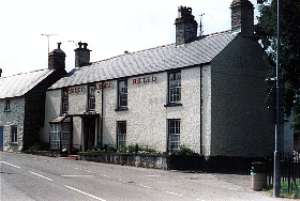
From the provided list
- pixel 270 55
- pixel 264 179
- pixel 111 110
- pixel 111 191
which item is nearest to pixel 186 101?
pixel 270 55

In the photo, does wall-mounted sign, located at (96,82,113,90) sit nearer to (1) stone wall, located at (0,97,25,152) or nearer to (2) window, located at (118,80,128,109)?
(2) window, located at (118,80,128,109)

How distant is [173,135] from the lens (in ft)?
93.5

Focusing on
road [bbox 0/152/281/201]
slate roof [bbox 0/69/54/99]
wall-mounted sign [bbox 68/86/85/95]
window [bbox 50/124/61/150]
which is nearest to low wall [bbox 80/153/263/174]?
road [bbox 0/152/281/201]

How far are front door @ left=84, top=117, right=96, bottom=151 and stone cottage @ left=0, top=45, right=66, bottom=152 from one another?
8.16m

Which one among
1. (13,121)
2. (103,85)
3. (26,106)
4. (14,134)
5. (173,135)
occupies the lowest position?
(14,134)

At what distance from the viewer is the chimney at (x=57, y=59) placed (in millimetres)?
45625

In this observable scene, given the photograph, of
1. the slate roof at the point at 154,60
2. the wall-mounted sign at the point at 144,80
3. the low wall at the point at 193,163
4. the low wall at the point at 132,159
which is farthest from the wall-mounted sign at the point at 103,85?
the low wall at the point at 193,163

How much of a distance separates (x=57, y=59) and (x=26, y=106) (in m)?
5.75

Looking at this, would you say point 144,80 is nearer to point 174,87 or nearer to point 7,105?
point 174,87

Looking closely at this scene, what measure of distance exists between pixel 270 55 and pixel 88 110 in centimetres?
1516

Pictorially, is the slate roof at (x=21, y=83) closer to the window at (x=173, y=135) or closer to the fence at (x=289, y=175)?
the window at (x=173, y=135)

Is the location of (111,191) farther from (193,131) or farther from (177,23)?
(177,23)

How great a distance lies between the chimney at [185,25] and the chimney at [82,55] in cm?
1412

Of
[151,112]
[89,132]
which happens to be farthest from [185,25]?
[89,132]
